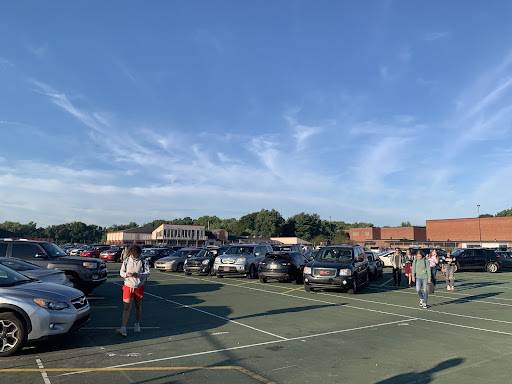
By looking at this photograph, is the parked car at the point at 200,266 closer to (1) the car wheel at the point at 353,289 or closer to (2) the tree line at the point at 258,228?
(1) the car wheel at the point at 353,289

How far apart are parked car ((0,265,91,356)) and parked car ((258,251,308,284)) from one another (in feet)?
35.7

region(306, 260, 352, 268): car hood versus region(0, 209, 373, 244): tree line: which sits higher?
region(0, 209, 373, 244): tree line

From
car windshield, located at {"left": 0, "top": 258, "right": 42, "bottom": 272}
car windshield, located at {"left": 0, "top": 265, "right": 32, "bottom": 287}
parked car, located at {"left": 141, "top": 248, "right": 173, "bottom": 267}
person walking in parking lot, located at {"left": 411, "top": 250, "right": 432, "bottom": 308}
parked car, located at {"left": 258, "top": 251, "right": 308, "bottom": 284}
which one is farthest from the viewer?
parked car, located at {"left": 141, "top": 248, "right": 173, "bottom": 267}

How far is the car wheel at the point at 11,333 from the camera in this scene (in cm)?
618

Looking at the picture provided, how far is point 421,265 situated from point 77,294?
371 inches

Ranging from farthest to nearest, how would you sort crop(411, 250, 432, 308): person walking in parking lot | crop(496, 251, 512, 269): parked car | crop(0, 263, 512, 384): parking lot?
crop(496, 251, 512, 269): parked car → crop(411, 250, 432, 308): person walking in parking lot → crop(0, 263, 512, 384): parking lot

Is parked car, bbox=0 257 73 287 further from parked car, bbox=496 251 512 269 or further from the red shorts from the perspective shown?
parked car, bbox=496 251 512 269

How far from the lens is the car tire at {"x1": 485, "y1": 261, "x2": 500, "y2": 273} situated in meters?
27.6

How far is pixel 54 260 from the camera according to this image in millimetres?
12219

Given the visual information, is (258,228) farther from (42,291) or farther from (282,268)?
(42,291)

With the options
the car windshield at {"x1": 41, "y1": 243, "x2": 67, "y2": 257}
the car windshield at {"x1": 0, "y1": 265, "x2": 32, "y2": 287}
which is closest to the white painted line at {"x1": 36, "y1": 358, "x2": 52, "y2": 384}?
the car windshield at {"x1": 0, "y1": 265, "x2": 32, "y2": 287}

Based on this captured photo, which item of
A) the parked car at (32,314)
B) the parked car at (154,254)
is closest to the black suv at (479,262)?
the parked car at (154,254)

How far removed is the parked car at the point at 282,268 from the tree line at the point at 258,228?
84647 mm

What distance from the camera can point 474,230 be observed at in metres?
78.3
